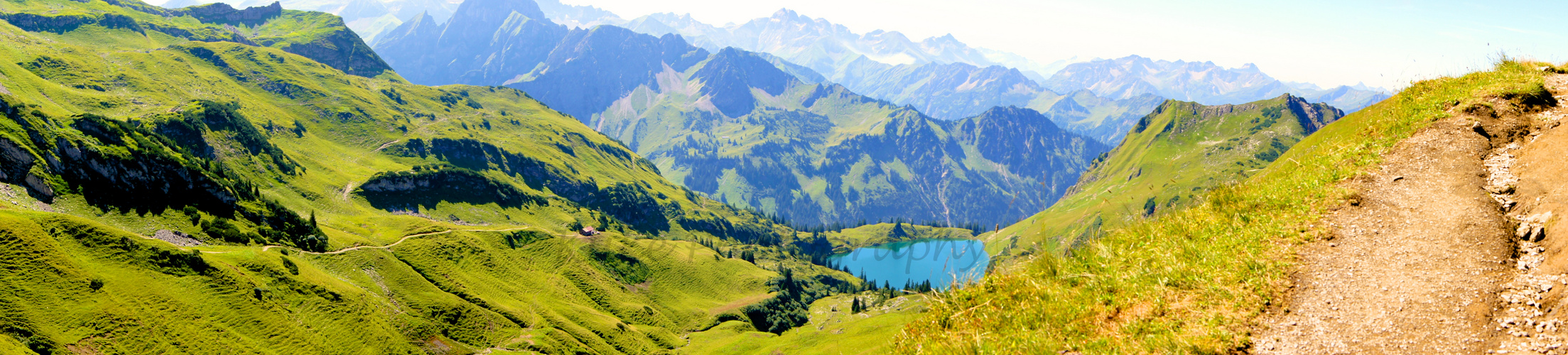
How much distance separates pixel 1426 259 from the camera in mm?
11133

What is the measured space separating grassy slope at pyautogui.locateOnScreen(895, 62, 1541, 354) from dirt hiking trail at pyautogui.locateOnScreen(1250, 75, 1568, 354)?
0.48 metres

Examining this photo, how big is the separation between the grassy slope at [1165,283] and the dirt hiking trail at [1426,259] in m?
0.48

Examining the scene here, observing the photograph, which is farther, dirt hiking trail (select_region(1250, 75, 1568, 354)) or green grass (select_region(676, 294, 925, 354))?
green grass (select_region(676, 294, 925, 354))

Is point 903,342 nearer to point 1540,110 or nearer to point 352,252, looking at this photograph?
point 1540,110

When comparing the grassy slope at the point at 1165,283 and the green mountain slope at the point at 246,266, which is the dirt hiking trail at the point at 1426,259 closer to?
the grassy slope at the point at 1165,283

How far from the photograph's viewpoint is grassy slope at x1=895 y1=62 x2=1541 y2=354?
32.5 ft

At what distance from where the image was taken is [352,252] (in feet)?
412

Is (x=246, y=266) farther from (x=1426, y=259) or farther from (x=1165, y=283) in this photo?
(x=1426, y=259)

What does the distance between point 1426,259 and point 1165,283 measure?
4844mm

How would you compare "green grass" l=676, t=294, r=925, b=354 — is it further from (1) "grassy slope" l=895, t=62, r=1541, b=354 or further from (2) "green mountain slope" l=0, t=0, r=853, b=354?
(1) "grassy slope" l=895, t=62, r=1541, b=354

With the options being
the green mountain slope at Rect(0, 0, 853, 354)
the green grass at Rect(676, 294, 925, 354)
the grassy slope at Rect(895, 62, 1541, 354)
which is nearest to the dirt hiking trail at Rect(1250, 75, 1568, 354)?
the grassy slope at Rect(895, 62, 1541, 354)

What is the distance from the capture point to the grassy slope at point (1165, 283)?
991cm

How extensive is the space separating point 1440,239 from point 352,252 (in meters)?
154

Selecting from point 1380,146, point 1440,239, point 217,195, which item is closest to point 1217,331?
point 1440,239
